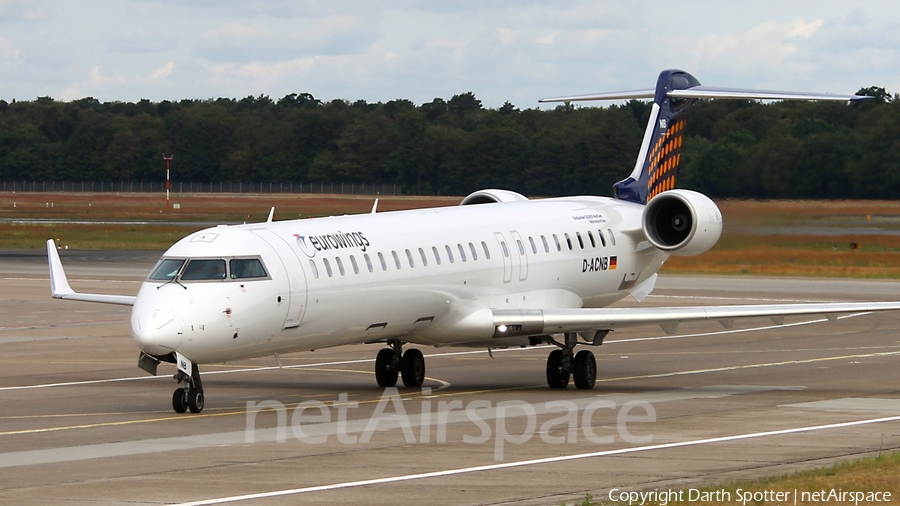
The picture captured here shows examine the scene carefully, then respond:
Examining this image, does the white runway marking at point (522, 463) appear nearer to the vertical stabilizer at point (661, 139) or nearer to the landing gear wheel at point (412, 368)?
the landing gear wheel at point (412, 368)

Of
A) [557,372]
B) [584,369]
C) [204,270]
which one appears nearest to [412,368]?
[557,372]

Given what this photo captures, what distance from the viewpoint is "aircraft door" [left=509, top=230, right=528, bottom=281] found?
82.1 feet

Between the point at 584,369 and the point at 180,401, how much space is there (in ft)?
23.5

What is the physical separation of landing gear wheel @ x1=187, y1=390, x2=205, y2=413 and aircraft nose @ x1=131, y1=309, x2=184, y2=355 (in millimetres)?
1291

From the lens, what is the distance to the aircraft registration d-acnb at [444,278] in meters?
19.7

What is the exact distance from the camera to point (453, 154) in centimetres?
10662

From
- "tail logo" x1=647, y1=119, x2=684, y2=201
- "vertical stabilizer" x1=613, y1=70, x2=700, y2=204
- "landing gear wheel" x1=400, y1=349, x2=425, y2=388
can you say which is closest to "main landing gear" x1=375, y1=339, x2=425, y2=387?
"landing gear wheel" x1=400, y1=349, x2=425, y2=388

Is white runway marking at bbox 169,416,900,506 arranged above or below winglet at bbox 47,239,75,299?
below

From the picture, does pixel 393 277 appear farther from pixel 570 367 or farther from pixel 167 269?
pixel 167 269

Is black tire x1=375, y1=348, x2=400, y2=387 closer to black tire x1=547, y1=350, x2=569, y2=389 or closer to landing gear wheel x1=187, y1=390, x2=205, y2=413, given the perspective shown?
black tire x1=547, y1=350, x2=569, y2=389

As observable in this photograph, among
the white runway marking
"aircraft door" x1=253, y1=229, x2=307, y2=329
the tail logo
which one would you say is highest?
the tail logo

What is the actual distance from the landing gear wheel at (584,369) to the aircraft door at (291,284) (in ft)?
18.2

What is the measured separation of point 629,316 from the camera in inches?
914

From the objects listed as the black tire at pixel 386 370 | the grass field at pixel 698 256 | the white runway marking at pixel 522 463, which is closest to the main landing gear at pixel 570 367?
the black tire at pixel 386 370
